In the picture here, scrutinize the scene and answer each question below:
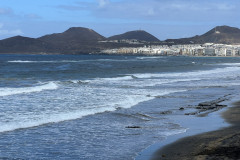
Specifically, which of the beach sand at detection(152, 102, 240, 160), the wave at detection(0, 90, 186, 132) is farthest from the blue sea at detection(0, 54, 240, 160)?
the beach sand at detection(152, 102, 240, 160)

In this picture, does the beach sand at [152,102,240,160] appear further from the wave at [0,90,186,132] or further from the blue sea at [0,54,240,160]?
the wave at [0,90,186,132]

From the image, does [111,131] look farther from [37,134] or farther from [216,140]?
[216,140]

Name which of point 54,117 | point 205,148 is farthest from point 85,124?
point 205,148

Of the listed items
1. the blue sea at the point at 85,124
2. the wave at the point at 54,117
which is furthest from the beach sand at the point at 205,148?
the wave at the point at 54,117

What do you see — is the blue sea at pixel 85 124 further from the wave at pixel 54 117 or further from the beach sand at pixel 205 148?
the beach sand at pixel 205 148

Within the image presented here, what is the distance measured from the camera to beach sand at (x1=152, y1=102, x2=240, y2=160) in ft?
27.6

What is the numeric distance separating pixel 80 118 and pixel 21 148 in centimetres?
480

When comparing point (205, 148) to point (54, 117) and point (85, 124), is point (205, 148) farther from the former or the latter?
point (54, 117)

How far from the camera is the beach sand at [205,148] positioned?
8.41 meters

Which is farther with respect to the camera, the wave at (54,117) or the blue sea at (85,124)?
the wave at (54,117)

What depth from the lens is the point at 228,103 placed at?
1897cm

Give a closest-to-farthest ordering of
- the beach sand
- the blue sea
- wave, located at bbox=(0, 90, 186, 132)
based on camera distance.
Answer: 1. the beach sand
2. the blue sea
3. wave, located at bbox=(0, 90, 186, 132)

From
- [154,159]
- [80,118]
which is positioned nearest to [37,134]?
[80,118]

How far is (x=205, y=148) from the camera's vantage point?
9.25 metres
